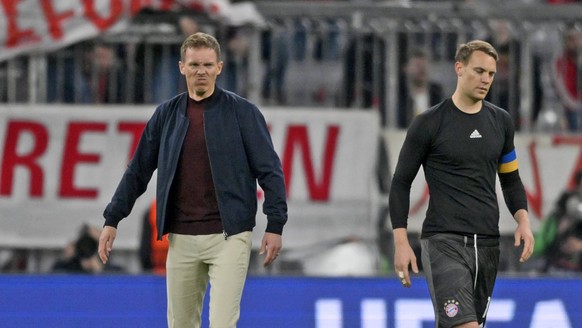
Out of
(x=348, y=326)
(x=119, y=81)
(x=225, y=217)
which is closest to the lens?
(x=225, y=217)

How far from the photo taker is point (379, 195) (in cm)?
1253

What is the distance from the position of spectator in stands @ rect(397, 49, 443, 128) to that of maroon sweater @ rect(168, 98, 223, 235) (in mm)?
5104

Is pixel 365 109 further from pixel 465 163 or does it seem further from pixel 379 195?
pixel 465 163

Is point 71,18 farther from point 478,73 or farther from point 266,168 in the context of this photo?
point 478,73

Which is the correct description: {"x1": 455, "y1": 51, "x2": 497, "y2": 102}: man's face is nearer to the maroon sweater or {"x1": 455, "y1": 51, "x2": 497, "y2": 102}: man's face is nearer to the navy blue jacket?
the navy blue jacket

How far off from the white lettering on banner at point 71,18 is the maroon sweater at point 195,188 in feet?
16.3

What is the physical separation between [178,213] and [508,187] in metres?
1.85

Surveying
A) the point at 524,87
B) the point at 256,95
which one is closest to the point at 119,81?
the point at 256,95

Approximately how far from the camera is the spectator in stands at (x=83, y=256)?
481 inches

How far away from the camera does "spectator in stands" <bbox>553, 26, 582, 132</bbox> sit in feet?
41.3

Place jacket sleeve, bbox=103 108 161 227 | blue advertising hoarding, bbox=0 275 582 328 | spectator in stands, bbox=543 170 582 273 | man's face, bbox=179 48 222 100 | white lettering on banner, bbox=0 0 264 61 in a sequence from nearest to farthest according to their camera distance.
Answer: man's face, bbox=179 48 222 100, jacket sleeve, bbox=103 108 161 227, blue advertising hoarding, bbox=0 275 582 328, spectator in stands, bbox=543 170 582 273, white lettering on banner, bbox=0 0 264 61

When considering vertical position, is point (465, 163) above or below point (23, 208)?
above

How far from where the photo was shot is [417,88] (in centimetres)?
1250

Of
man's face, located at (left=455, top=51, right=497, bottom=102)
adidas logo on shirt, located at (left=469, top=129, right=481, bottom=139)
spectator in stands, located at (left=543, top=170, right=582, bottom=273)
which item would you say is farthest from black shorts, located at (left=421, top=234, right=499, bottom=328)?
spectator in stands, located at (left=543, top=170, right=582, bottom=273)
